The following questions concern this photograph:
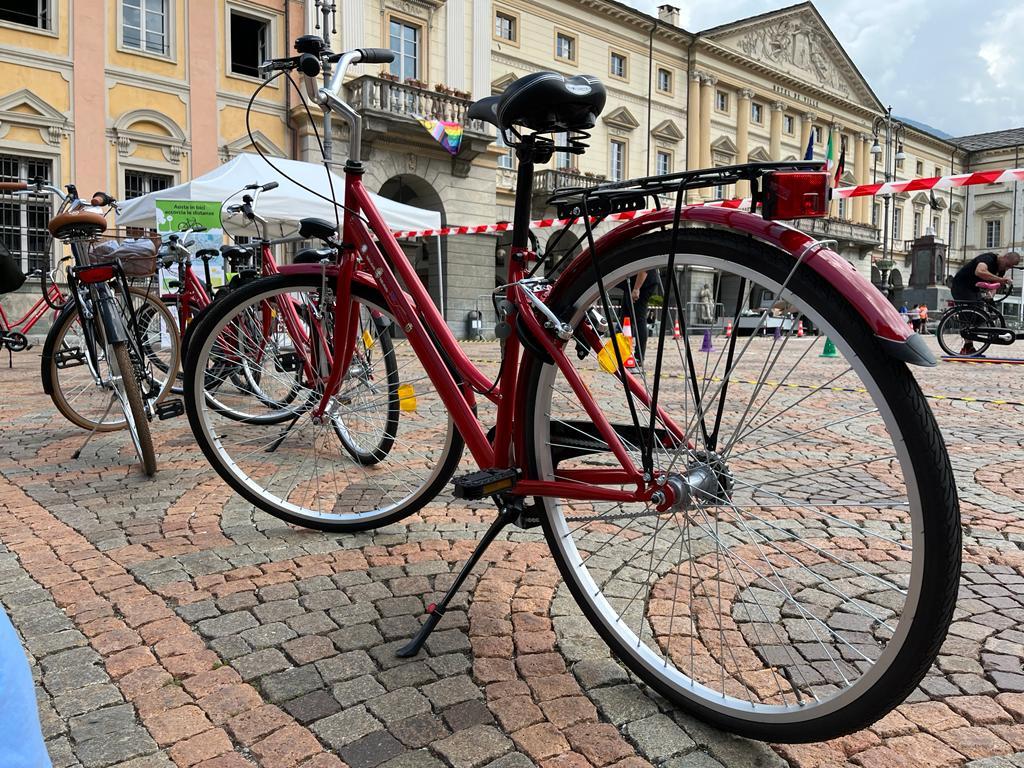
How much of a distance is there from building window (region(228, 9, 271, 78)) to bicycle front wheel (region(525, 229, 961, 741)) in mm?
20420

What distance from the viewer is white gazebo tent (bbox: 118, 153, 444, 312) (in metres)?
9.17

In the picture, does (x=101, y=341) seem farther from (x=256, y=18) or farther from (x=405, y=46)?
(x=405, y=46)

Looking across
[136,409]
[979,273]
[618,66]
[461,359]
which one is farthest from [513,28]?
[461,359]

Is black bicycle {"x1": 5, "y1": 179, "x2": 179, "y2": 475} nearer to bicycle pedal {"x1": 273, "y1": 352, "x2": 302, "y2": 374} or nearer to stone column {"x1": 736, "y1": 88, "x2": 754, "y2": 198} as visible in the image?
bicycle pedal {"x1": 273, "y1": 352, "x2": 302, "y2": 374}

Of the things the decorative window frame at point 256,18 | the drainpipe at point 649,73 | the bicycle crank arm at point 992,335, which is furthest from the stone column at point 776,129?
the bicycle crank arm at point 992,335

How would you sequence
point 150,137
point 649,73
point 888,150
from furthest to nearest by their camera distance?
point 888,150 → point 649,73 → point 150,137

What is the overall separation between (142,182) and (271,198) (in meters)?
11.4

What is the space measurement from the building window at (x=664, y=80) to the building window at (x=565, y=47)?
5341mm

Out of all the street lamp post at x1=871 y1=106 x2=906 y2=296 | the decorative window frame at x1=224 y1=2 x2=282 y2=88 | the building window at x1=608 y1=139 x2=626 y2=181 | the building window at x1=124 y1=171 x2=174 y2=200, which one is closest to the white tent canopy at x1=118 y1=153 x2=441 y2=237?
the building window at x1=124 y1=171 x2=174 y2=200

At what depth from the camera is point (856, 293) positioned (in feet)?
4.51

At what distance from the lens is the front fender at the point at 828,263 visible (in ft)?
4.32

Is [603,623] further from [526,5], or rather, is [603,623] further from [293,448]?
[526,5]

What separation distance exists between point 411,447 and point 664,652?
90.8 inches

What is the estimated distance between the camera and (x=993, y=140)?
62.5m
